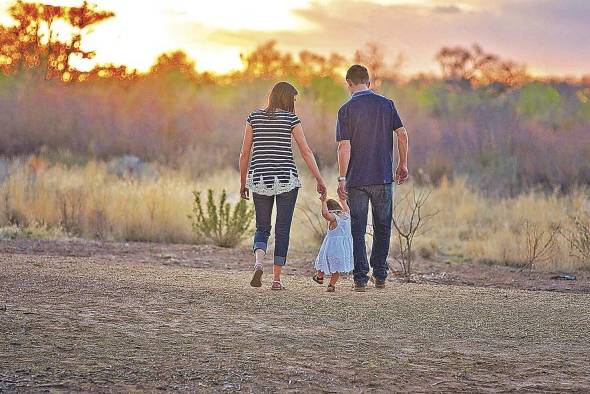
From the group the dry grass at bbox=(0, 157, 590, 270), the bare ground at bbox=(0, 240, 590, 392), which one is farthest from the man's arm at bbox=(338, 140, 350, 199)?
the dry grass at bbox=(0, 157, 590, 270)

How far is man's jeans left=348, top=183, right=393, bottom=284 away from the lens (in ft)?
34.1

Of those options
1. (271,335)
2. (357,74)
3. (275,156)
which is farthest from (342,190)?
(271,335)

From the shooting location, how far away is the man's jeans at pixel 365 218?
1039 cm

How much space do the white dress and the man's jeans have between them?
0.24 ft

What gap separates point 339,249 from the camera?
10.4m

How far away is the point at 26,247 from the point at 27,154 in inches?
569

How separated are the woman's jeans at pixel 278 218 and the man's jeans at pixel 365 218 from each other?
1.85 feet

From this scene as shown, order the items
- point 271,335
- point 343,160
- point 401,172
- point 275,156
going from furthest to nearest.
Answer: point 401,172 → point 343,160 → point 275,156 → point 271,335

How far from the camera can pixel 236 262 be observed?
47.3 feet

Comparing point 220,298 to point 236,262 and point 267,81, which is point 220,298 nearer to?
point 236,262

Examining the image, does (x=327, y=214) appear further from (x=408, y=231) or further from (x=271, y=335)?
(x=408, y=231)

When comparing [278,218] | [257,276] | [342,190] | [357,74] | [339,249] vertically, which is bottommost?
[257,276]

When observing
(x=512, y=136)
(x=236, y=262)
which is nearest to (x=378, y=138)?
(x=236, y=262)

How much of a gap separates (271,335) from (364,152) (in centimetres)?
263
